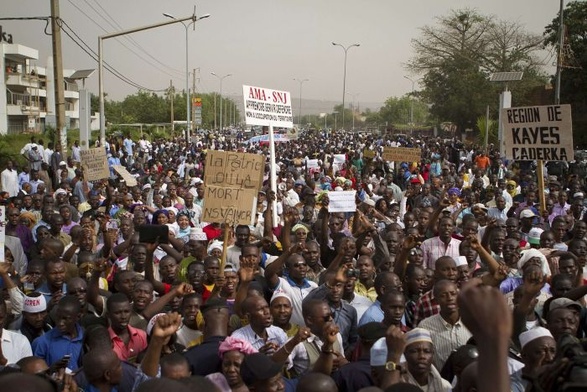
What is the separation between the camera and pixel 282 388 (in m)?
3.75

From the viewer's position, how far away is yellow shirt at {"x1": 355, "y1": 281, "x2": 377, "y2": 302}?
6191 millimetres

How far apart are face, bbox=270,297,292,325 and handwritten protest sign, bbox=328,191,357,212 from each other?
3.97 m

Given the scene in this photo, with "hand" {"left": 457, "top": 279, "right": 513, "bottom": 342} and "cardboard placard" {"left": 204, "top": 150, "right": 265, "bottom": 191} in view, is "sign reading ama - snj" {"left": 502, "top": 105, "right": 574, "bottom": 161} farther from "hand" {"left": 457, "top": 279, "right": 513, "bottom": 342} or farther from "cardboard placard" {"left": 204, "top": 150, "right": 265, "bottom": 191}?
"hand" {"left": 457, "top": 279, "right": 513, "bottom": 342}

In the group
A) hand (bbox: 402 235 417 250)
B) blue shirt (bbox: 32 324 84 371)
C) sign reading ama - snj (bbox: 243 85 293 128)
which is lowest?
blue shirt (bbox: 32 324 84 371)

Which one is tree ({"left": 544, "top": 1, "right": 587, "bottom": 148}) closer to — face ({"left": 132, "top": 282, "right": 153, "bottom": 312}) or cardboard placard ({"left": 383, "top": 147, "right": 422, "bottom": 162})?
cardboard placard ({"left": 383, "top": 147, "right": 422, "bottom": 162})

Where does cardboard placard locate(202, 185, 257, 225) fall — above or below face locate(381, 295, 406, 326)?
above

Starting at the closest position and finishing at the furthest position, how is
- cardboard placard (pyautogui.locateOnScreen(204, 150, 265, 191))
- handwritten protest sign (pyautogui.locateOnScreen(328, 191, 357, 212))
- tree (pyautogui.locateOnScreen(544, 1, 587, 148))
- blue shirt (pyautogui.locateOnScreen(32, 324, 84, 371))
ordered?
blue shirt (pyautogui.locateOnScreen(32, 324, 84, 371)), cardboard placard (pyautogui.locateOnScreen(204, 150, 265, 191)), handwritten protest sign (pyautogui.locateOnScreen(328, 191, 357, 212)), tree (pyautogui.locateOnScreen(544, 1, 587, 148))

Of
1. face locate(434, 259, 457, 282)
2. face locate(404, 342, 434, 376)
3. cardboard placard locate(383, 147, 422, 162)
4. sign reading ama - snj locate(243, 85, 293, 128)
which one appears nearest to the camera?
face locate(404, 342, 434, 376)

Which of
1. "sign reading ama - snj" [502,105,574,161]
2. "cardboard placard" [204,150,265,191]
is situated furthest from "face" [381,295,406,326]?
"sign reading ama - snj" [502,105,574,161]

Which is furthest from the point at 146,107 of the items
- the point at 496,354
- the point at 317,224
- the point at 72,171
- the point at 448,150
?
the point at 496,354

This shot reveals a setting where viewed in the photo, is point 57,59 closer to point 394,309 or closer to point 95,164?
point 95,164

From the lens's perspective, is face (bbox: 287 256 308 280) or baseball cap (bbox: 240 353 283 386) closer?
baseball cap (bbox: 240 353 283 386)

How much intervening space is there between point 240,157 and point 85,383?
4.61m

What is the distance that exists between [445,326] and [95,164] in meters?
9.16
